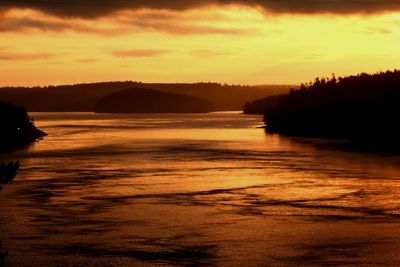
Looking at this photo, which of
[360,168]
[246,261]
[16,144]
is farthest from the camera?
[16,144]

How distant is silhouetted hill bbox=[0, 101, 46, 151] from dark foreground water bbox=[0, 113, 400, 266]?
91.3ft

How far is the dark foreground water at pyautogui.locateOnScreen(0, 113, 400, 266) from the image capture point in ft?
56.1

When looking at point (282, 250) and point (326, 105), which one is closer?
point (282, 250)

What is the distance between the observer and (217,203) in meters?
26.3

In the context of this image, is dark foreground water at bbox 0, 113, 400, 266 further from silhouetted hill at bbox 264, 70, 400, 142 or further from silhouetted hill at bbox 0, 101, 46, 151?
silhouetted hill at bbox 264, 70, 400, 142

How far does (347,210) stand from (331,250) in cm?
705

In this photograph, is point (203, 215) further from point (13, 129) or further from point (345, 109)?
point (345, 109)

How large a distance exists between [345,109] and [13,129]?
122ft

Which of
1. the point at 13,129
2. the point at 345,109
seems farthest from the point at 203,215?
the point at 345,109

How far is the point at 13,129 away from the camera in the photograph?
7550 cm

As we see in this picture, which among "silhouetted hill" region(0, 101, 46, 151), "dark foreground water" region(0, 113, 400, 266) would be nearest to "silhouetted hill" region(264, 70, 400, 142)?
"silhouetted hill" region(0, 101, 46, 151)

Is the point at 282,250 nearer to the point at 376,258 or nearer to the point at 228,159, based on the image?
the point at 376,258

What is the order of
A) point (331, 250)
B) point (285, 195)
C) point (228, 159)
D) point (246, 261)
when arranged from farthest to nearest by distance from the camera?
point (228, 159) < point (285, 195) < point (331, 250) < point (246, 261)

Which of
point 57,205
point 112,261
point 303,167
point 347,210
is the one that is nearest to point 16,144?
point 303,167
